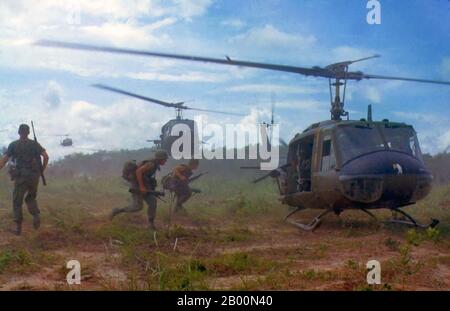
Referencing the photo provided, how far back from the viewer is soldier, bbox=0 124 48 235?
862 centimetres

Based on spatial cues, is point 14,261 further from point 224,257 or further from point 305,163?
point 305,163

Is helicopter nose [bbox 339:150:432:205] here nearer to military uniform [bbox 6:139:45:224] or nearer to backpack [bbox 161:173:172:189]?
backpack [bbox 161:173:172:189]

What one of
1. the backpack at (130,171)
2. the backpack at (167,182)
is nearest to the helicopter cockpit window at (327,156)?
the backpack at (130,171)

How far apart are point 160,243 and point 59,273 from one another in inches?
83.7

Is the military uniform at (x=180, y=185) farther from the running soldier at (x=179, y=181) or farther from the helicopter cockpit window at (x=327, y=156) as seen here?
the helicopter cockpit window at (x=327, y=156)

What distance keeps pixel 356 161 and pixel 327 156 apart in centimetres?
85

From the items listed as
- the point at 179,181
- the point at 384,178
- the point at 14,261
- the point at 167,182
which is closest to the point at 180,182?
the point at 179,181

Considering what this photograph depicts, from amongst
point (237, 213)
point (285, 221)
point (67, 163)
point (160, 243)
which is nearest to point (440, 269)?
point (160, 243)

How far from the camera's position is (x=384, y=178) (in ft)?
25.9

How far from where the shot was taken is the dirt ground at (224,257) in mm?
5008

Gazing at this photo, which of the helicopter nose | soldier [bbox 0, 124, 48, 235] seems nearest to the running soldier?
soldier [bbox 0, 124, 48, 235]

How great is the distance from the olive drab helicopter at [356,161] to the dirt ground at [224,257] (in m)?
0.64

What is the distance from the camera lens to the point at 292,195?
10.3 m
